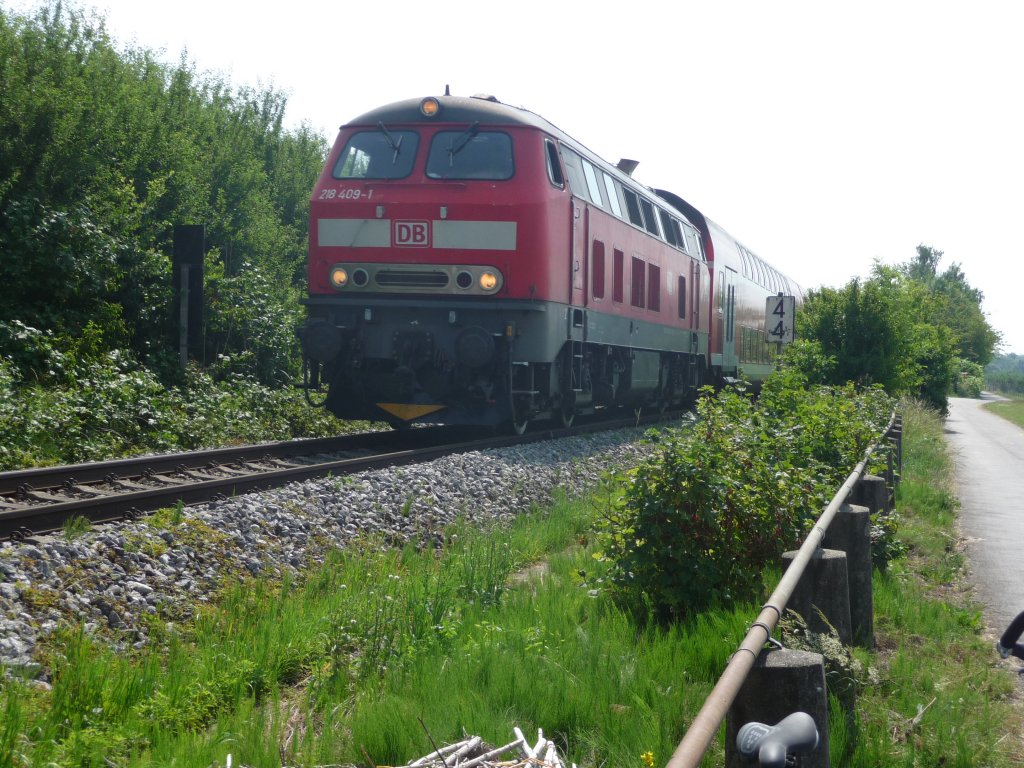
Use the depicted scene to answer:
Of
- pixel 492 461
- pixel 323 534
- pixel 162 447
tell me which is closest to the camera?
pixel 323 534

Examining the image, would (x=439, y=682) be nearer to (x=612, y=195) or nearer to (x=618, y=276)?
(x=618, y=276)

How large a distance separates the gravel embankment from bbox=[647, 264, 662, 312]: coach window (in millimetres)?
6625

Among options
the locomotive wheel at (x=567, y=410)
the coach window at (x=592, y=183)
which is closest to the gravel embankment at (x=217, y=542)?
the locomotive wheel at (x=567, y=410)

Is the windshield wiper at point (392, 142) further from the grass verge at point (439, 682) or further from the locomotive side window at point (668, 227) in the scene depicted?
the grass verge at point (439, 682)

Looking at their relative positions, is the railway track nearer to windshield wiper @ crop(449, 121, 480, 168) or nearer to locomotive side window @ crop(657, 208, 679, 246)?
windshield wiper @ crop(449, 121, 480, 168)

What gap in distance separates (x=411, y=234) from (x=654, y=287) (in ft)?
19.2

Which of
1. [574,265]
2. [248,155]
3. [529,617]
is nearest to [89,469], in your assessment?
[529,617]

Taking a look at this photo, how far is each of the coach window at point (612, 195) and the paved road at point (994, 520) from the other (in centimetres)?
610

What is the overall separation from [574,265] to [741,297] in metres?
13.3

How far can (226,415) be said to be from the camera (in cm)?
1395

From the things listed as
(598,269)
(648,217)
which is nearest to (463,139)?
(598,269)

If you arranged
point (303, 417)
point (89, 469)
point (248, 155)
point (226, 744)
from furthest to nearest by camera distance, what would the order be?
point (248, 155) → point (303, 417) → point (89, 469) → point (226, 744)

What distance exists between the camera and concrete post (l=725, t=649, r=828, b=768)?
269cm

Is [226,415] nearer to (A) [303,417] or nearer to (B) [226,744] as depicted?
(A) [303,417]
